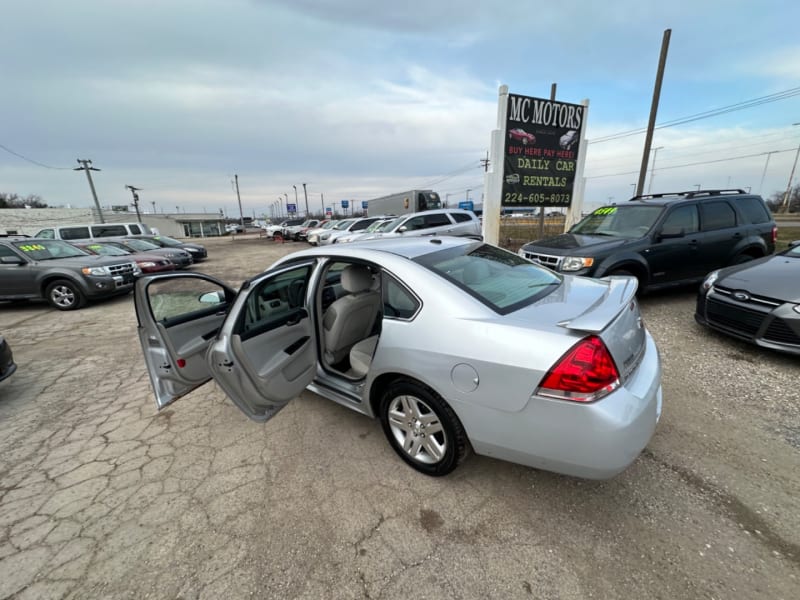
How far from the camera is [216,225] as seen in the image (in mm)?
58719

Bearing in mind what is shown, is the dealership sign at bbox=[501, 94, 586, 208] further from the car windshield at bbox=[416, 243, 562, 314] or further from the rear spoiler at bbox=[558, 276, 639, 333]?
the rear spoiler at bbox=[558, 276, 639, 333]

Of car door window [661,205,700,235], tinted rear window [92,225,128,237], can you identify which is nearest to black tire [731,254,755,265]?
car door window [661,205,700,235]

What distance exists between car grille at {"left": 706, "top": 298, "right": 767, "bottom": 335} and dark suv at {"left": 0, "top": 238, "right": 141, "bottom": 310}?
1022 cm

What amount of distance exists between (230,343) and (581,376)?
6.75 ft

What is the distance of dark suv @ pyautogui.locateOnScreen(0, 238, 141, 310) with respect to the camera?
657cm

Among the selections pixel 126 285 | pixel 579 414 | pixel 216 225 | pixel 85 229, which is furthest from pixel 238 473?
pixel 216 225

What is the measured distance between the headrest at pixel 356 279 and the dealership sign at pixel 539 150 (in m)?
7.52

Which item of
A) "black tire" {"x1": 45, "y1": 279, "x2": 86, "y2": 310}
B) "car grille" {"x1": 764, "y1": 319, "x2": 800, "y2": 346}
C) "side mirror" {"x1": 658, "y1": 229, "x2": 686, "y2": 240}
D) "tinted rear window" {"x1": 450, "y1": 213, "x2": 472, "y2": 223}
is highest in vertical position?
"tinted rear window" {"x1": 450, "y1": 213, "x2": 472, "y2": 223}

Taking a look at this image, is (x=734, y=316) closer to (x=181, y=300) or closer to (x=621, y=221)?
(x=621, y=221)

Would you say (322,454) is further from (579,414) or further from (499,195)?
(499,195)

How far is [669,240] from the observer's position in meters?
5.02

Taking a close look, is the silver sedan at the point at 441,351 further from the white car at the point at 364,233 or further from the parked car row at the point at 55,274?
the white car at the point at 364,233

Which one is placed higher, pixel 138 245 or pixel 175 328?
pixel 175 328

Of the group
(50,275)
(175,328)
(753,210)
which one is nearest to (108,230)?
(50,275)
